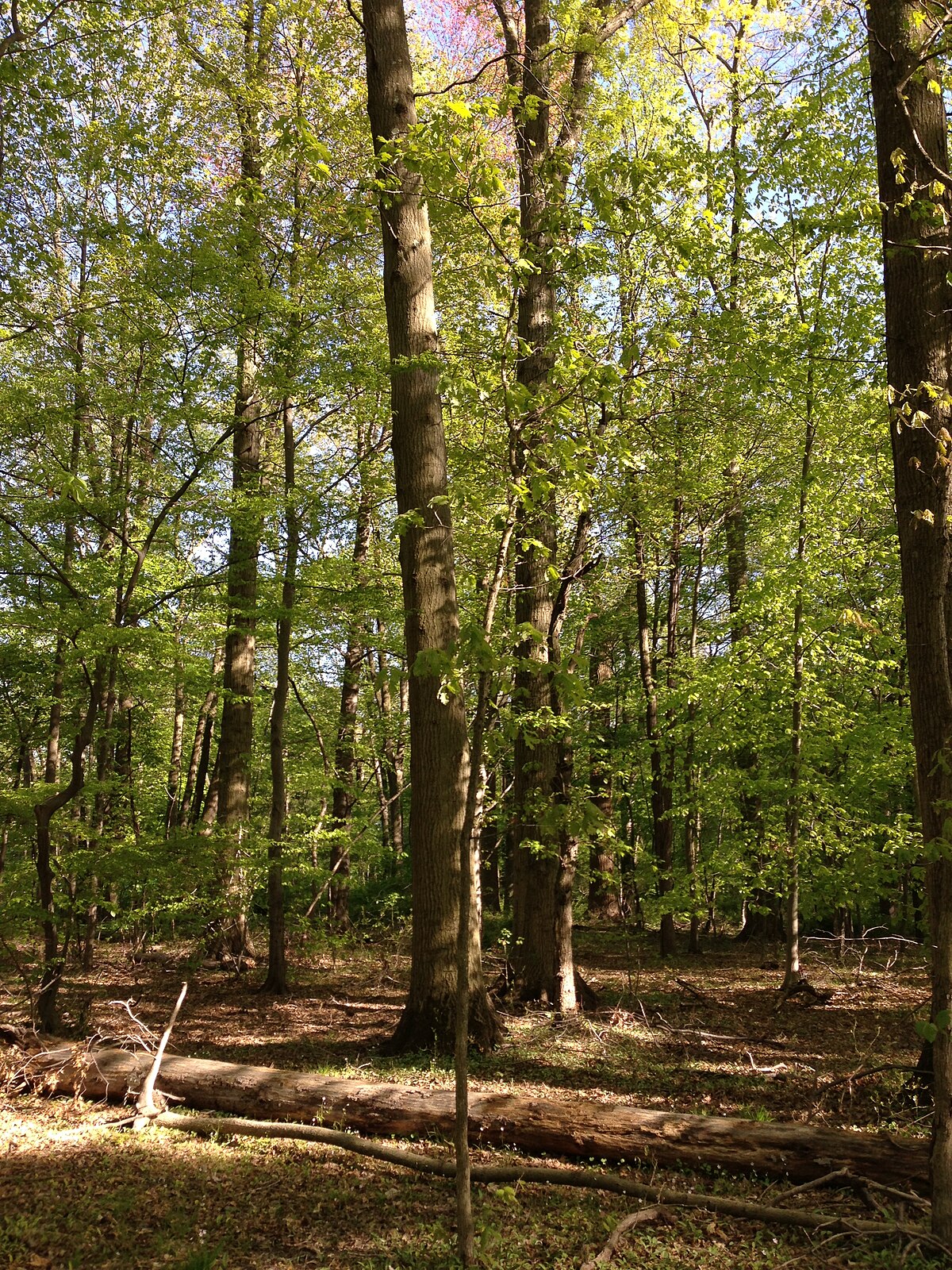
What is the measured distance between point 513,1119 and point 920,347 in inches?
192

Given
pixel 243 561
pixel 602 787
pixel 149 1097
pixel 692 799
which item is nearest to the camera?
pixel 149 1097

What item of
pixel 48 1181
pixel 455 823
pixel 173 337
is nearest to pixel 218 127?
pixel 173 337

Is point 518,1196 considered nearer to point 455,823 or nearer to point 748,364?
point 455,823

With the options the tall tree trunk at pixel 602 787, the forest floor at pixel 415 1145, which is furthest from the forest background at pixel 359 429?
the tall tree trunk at pixel 602 787

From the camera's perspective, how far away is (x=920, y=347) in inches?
160

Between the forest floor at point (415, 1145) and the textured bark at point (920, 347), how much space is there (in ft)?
7.15

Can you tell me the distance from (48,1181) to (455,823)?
3.41 meters

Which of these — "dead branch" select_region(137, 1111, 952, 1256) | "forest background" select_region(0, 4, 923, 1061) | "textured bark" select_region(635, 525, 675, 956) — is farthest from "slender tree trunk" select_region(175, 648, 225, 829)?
"dead branch" select_region(137, 1111, 952, 1256)

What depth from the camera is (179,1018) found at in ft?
28.0

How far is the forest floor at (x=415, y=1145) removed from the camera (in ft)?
12.0

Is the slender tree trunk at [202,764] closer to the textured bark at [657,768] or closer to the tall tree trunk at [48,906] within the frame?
the textured bark at [657,768]

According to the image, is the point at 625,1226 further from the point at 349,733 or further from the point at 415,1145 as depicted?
the point at 349,733

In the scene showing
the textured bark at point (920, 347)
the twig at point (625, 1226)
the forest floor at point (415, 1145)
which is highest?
the textured bark at point (920, 347)

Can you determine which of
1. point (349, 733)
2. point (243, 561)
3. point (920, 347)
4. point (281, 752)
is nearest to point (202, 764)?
point (349, 733)
